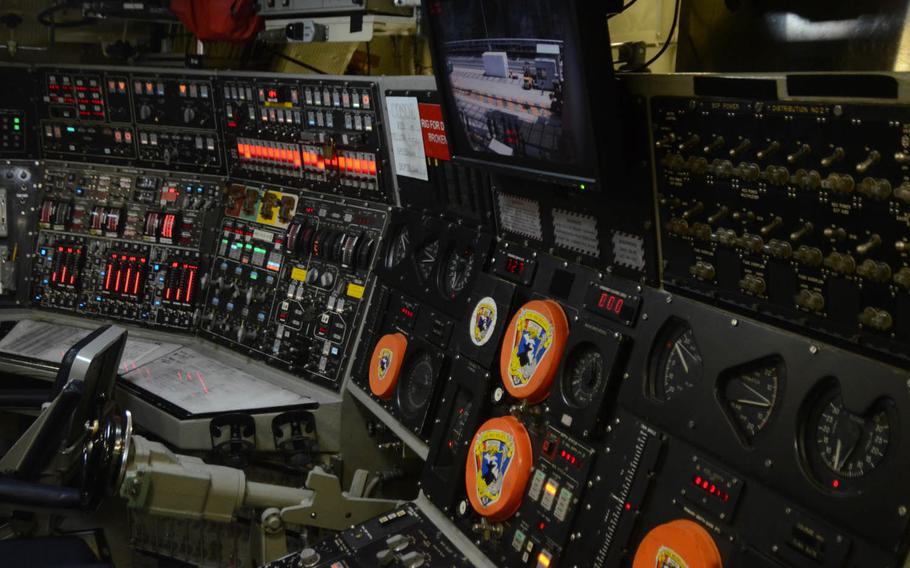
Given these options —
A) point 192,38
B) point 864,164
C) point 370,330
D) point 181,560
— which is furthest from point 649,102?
point 192,38

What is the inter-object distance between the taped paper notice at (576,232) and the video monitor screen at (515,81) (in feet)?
0.81

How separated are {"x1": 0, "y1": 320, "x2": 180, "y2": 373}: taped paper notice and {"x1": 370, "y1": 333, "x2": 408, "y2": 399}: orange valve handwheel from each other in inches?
52.0

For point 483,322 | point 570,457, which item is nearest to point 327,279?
point 483,322

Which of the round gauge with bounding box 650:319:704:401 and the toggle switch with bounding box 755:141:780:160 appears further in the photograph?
the round gauge with bounding box 650:319:704:401

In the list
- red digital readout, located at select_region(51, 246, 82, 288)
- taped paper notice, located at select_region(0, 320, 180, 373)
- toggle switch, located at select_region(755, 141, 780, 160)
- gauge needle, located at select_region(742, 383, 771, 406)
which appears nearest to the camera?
toggle switch, located at select_region(755, 141, 780, 160)

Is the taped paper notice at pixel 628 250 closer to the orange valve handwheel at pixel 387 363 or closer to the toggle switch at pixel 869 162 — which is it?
the toggle switch at pixel 869 162

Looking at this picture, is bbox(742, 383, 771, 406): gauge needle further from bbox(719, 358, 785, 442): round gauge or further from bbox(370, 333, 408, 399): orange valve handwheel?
bbox(370, 333, 408, 399): orange valve handwheel

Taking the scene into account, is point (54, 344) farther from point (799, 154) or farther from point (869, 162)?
point (869, 162)

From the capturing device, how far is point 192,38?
18.2ft

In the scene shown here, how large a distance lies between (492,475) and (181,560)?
164 cm

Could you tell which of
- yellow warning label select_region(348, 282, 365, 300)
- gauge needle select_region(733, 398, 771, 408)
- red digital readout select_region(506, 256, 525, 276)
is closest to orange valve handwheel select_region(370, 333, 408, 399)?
yellow warning label select_region(348, 282, 365, 300)

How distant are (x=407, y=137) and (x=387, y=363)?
90 centimetres

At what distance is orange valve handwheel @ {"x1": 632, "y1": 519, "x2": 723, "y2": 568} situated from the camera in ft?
6.92

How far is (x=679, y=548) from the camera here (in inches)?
84.5
